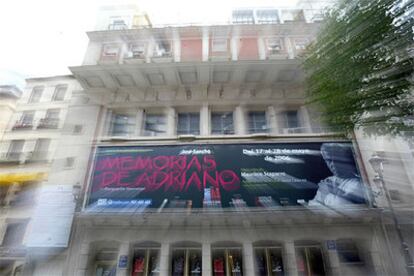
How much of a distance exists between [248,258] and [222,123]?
17.4 feet

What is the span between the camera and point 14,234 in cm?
735

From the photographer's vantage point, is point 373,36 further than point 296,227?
No

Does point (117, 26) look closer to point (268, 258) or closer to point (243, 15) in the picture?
point (243, 15)

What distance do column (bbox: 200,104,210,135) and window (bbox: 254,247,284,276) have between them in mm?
4757

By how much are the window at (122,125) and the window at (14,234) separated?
4503 mm

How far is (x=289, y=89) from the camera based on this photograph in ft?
30.7

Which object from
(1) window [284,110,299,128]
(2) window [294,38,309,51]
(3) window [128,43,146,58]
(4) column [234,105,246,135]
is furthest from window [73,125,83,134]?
(2) window [294,38,309,51]

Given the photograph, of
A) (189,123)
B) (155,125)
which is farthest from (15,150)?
(189,123)

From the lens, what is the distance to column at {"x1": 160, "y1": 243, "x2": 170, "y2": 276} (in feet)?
22.1

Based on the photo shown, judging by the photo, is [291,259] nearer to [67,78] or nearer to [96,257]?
[96,257]

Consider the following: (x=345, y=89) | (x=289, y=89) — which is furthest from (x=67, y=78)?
(x=345, y=89)

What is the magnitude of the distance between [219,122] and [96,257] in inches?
271

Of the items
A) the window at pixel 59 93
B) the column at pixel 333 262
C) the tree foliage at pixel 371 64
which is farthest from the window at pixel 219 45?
the column at pixel 333 262

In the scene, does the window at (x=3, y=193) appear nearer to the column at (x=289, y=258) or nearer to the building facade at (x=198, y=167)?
the building facade at (x=198, y=167)
